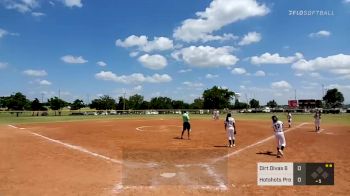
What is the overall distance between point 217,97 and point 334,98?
4450cm

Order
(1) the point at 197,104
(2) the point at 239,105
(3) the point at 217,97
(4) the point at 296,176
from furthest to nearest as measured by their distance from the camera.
→ 1. (2) the point at 239,105
2. (1) the point at 197,104
3. (3) the point at 217,97
4. (4) the point at 296,176

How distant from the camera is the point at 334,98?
12581 centimetres

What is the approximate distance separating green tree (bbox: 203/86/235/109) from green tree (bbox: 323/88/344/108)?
120 ft

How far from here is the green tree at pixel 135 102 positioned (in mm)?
136600

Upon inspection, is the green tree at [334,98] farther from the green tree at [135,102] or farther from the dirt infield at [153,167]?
the dirt infield at [153,167]

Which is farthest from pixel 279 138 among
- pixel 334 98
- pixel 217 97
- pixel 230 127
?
pixel 334 98

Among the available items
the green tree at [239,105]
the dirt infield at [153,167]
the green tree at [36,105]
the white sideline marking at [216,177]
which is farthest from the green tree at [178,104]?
the white sideline marking at [216,177]

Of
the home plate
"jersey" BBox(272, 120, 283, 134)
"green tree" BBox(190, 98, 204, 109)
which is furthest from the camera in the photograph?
"green tree" BBox(190, 98, 204, 109)

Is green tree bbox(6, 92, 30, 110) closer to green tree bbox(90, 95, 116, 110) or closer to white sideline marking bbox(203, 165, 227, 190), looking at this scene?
green tree bbox(90, 95, 116, 110)

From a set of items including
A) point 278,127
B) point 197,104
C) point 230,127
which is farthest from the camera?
point 197,104

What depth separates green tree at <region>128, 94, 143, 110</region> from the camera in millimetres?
136600

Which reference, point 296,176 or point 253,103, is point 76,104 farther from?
point 296,176

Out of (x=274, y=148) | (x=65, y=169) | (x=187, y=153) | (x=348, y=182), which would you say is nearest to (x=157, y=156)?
(x=187, y=153)

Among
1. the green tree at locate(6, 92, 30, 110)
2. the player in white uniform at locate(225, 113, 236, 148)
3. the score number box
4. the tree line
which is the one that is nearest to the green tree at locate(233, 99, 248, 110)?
the tree line
